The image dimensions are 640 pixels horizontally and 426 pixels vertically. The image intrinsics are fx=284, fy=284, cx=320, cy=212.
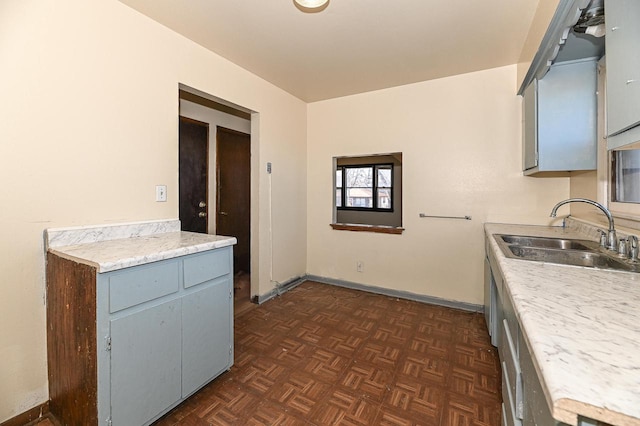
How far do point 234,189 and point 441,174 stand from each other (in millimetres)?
2609

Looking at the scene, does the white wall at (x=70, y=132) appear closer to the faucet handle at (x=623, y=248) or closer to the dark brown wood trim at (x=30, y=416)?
the dark brown wood trim at (x=30, y=416)

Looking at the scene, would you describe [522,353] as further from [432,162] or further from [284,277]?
[284,277]

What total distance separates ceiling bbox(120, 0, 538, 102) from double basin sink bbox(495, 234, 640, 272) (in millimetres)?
1578

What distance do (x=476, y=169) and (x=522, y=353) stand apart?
2374mm

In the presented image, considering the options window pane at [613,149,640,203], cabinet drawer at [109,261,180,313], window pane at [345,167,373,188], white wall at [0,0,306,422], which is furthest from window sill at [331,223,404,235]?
window pane at [345,167,373,188]

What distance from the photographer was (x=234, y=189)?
3875mm

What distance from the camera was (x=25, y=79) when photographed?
151 centimetres

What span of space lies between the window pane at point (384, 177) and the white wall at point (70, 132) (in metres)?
4.05

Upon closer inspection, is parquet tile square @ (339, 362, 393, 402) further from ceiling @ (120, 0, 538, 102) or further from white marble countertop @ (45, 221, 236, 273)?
ceiling @ (120, 0, 538, 102)

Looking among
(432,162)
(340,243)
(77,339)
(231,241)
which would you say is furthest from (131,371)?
(432,162)

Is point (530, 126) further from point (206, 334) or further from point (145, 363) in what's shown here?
point (145, 363)

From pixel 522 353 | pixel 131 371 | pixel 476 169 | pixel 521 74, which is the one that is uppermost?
pixel 521 74

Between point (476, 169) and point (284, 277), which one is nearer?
point (476, 169)

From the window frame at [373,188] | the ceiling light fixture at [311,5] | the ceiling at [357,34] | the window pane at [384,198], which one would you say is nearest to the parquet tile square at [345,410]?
the ceiling light fixture at [311,5]
